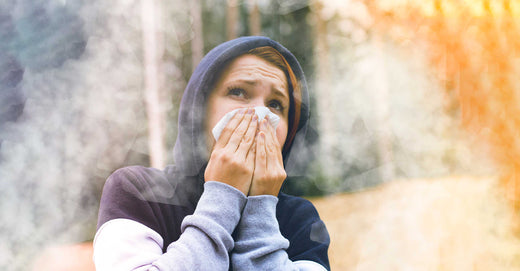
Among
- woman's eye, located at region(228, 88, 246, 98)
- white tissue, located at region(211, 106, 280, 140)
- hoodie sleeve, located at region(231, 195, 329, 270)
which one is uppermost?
woman's eye, located at region(228, 88, 246, 98)

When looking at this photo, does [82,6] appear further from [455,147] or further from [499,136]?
[499,136]

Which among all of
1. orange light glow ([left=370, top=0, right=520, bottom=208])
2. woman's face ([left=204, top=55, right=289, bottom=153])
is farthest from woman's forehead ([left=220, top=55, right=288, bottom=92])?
orange light glow ([left=370, top=0, right=520, bottom=208])

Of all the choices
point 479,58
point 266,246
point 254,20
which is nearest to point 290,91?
point 254,20

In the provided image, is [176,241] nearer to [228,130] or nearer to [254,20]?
[228,130]

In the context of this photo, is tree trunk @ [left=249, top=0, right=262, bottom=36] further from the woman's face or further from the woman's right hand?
the woman's right hand

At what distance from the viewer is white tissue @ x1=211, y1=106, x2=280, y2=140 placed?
62 centimetres

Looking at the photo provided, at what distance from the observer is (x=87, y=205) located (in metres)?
0.62

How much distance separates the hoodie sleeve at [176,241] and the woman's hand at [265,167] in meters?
0.04

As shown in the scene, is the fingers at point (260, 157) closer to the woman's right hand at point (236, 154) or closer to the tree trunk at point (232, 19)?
the woman's right hand at point (236, 154)

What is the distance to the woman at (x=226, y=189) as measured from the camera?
1.67ft

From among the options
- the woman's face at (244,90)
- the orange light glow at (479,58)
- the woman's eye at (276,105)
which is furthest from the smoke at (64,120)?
the orange light glow at (479,58)

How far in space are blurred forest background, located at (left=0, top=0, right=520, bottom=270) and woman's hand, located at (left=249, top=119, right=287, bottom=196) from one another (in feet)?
0.51

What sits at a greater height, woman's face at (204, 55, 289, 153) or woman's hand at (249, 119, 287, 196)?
woman's face at (204, 55, 289, 153)

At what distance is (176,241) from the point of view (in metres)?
0.51
